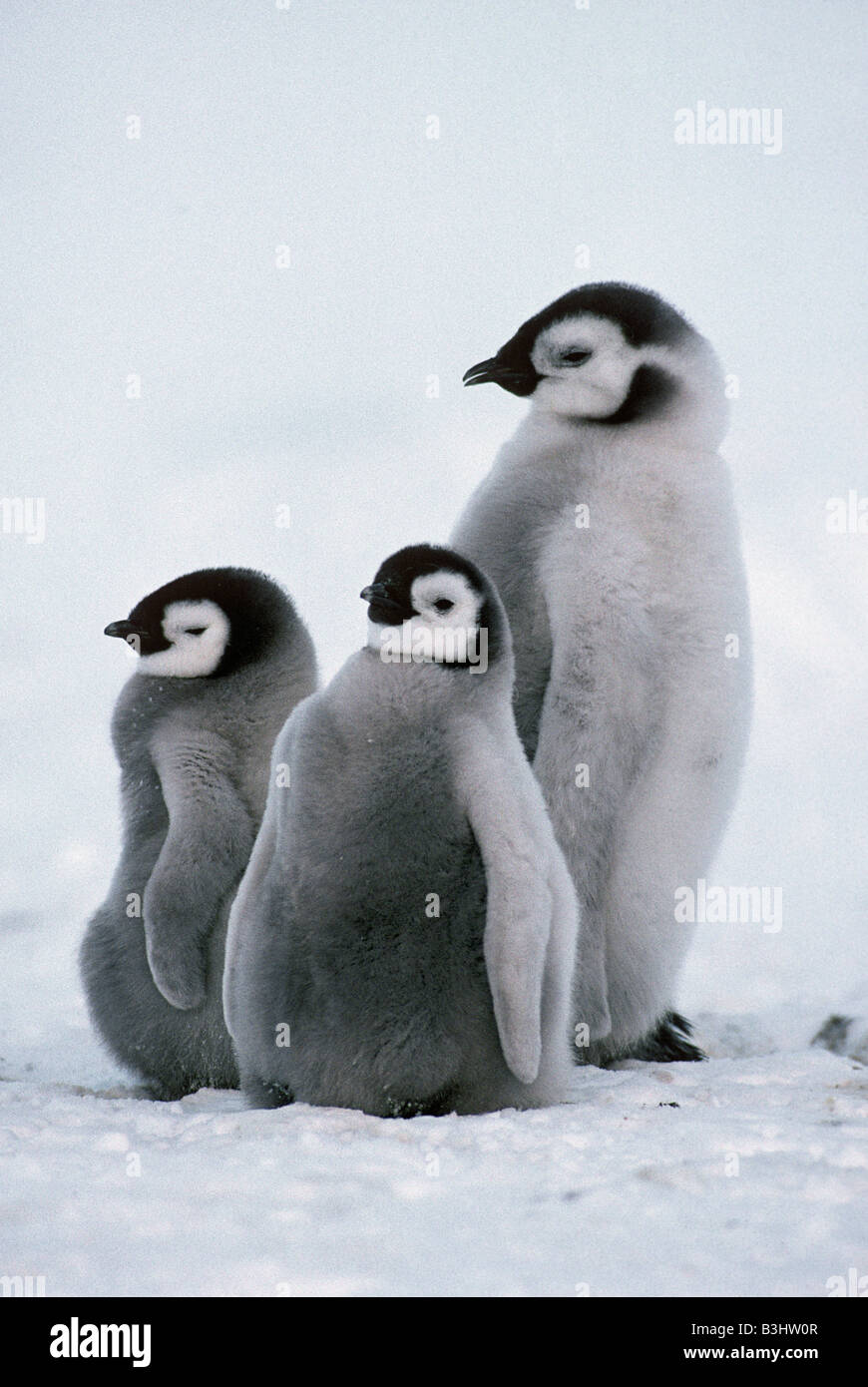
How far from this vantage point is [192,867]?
2977mm

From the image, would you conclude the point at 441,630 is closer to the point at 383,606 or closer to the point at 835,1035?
the point at 383,606

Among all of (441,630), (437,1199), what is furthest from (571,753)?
(437,1199)

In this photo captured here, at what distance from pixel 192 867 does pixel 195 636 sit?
51cm

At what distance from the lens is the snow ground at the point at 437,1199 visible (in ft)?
5.86

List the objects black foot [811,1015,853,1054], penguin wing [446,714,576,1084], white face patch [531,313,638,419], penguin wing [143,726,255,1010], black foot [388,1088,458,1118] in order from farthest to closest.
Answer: black foot [811,1015,853,1054] → white face patch [531,313,638,419] → penguin wing [143,726,255,1010] → black foot [388,1088,458,1118] → penguin wing [446,714,576,1084]

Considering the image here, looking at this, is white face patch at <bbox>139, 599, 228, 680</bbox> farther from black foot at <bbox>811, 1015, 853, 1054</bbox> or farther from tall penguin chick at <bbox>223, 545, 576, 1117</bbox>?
black foot at <bbox>811, 1015, 853, 1054</bbox>

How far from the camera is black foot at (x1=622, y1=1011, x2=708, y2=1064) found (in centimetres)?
349

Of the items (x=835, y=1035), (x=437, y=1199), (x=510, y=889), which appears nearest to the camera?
(x=437, y=1199)

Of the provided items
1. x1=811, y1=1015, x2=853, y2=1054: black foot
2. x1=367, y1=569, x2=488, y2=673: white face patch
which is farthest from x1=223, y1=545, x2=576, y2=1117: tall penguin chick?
x1=811, y1=1015, x2=853, y2=1054: black foot

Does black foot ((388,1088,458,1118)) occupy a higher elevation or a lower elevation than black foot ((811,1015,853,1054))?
higher

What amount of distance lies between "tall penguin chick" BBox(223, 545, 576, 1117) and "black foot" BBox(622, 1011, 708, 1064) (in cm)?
93

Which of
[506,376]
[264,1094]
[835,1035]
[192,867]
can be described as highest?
[506,376]
